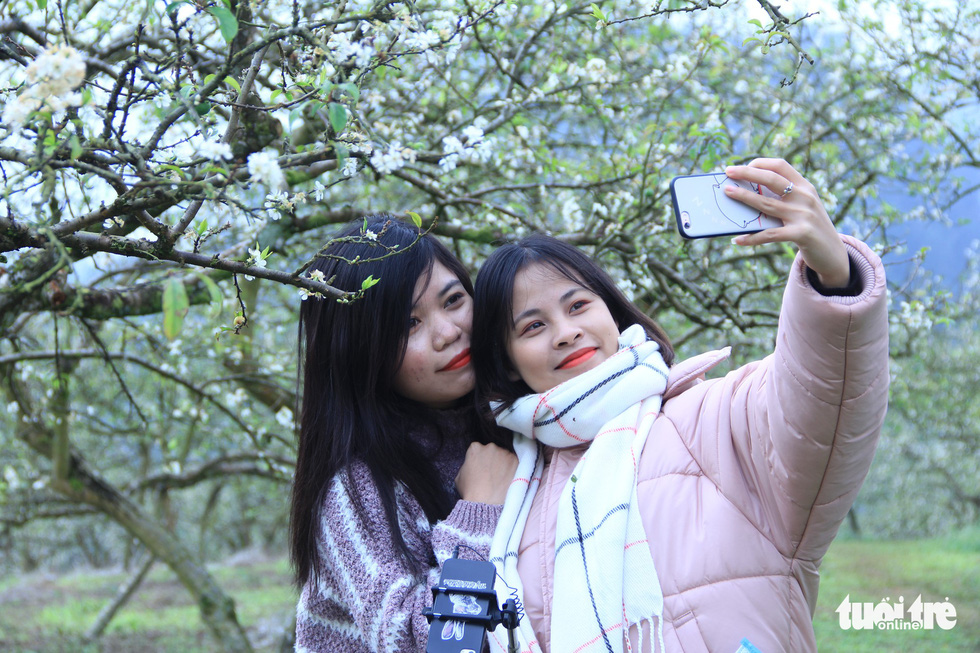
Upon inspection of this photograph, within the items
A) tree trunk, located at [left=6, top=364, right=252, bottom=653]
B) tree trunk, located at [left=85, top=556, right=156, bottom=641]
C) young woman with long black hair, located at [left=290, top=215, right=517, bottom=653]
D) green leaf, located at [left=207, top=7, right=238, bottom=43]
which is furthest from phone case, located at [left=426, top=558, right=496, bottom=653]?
tree trunk, located at [left=85, top=556, right=156, bottom=641]

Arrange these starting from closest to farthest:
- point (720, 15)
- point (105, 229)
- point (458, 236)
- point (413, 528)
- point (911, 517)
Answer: point (105, 229) < point (413, 528) < point (458, 236) < point (720, 15) < point (911, 517)

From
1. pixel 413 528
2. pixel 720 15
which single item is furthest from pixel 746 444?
pixel 720 15

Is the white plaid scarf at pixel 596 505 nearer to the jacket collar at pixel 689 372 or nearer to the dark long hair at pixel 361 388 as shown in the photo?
the jacket collar at pixel 689 372

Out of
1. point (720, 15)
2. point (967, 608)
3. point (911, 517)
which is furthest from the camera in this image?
point (911, 517)

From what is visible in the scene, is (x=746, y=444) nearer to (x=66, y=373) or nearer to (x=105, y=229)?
(x=105, y=229)

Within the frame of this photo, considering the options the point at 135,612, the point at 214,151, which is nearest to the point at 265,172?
the point at 214,151

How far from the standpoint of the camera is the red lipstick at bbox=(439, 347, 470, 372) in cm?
206

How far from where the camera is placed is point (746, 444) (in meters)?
1.49

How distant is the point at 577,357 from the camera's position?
1.86 meters

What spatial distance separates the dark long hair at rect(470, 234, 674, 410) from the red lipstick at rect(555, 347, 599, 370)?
0.16 meters

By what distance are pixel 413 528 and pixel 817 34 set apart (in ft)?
16.0

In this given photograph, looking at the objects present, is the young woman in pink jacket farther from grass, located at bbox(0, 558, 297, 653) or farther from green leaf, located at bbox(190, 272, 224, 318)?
grass, located at bbox(0, 558, 297, 653)

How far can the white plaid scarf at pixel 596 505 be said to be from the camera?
1.50 metres

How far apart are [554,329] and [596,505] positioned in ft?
1.55
